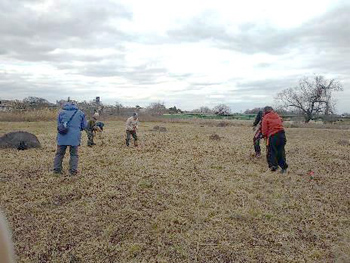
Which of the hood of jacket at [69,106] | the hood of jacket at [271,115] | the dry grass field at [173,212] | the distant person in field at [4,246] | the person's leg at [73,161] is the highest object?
the hood of jacket at [69,106]

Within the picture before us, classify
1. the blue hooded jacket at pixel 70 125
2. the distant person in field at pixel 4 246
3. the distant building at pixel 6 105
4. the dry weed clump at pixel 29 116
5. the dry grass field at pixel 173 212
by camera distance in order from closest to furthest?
the distant person in field at pixel 4 246
the dry grass field at pixel 173 212
the blue hooded jacket at pixel 70 125
the dry weed clump at pixel 29 116
the distant building at pixel 6 105

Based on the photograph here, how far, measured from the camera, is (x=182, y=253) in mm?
4848

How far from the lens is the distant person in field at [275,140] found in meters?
9.91

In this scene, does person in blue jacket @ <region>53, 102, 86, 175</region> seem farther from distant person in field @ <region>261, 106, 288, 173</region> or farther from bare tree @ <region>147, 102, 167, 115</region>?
bare tree @ <region>147, 102, 167, 115</region>

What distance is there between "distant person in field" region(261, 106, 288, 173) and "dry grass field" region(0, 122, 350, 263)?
0.56 metres

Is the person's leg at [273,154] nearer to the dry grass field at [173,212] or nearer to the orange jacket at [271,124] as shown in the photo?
the orange jacket at [271,124]

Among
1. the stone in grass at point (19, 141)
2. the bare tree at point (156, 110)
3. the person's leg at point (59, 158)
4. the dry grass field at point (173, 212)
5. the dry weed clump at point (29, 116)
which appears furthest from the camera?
the bare tree at point (156, 110)

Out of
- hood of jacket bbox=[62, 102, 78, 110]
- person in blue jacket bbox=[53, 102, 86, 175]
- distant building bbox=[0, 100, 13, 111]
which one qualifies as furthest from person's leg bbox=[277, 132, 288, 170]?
distant building bbox=[0, 100, 13, 111]

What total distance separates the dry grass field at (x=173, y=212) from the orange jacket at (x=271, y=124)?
1165 mm

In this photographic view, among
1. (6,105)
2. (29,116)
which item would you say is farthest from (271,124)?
(6,105)

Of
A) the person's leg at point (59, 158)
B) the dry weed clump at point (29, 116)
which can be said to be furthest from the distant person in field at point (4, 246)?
the dry weed clump at point (29, 116)

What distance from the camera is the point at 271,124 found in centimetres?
1005

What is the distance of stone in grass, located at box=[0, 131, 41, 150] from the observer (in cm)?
1239

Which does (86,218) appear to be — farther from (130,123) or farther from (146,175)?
(130,123)
